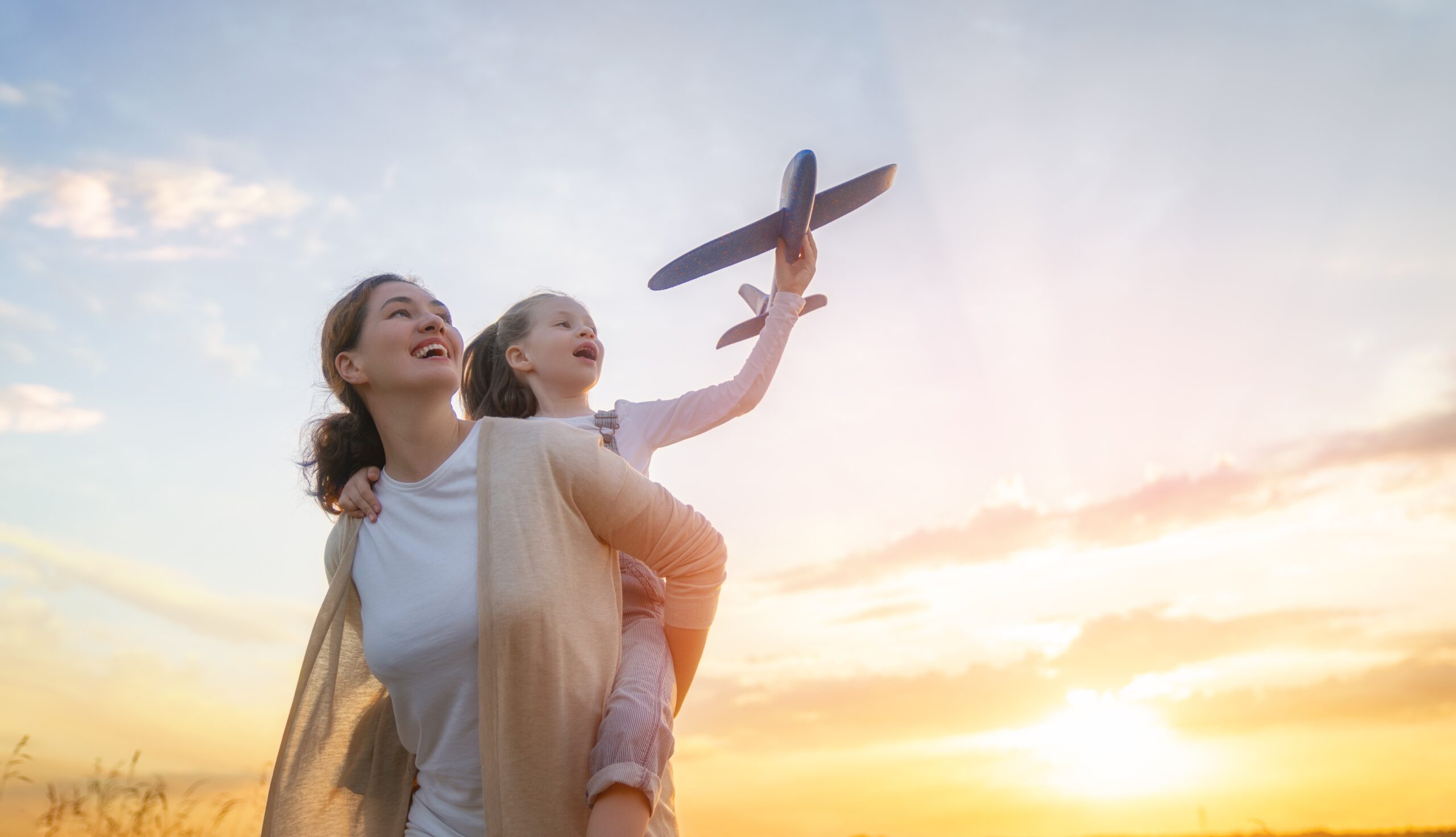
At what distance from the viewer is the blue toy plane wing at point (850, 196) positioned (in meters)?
5.59

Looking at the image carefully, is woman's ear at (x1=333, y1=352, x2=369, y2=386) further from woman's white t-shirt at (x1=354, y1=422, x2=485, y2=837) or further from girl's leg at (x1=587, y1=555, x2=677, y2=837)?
girl's leg at (x1=587, y1=555, x2=677, y2=837)

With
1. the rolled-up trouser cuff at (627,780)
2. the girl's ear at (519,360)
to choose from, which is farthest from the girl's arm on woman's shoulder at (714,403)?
the rolled-up trouser cuff at (627,780)

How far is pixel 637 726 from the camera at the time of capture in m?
2.64

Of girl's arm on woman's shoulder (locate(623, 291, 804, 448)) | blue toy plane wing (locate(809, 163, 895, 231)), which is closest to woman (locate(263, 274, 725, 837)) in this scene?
girl's arm on woman's shoulder (locate(623, 291, 804, 448))

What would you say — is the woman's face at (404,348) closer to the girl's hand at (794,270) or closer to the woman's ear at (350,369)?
the woman's ear at (350,369)

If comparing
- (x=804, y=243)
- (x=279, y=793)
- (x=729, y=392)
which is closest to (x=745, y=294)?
Answer: (x=804, y=243)

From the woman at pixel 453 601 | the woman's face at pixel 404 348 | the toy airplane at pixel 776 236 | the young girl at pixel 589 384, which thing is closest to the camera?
the woman at pixel 453 601

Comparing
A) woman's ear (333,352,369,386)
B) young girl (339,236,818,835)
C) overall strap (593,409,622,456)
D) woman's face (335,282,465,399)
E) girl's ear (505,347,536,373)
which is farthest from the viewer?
girl's ear (505,347,536,373)

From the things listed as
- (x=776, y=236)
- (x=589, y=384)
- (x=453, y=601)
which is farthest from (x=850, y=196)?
(x=453, y=601)

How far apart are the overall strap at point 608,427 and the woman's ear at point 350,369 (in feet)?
4.91

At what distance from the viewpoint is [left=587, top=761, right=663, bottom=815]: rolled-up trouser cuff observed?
8.21 ft

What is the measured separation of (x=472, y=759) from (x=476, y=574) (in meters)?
0.51

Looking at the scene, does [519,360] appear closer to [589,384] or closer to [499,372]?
[499,372]

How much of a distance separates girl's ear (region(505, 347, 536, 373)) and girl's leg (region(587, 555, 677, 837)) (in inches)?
78.6
